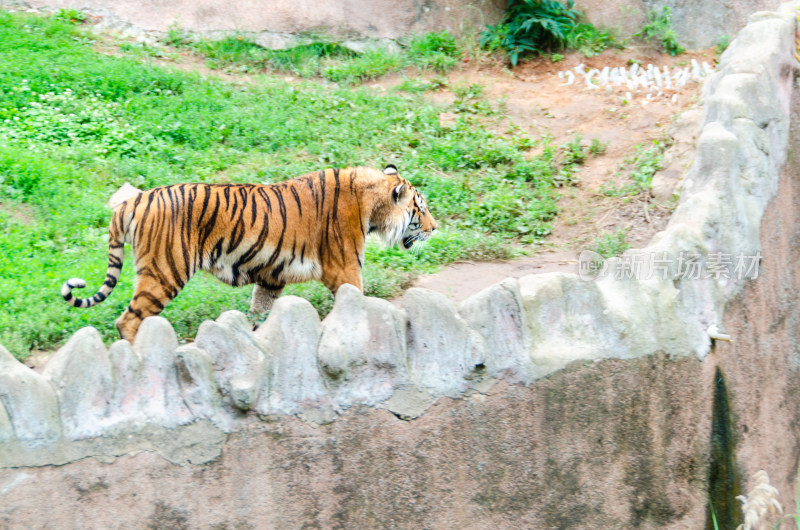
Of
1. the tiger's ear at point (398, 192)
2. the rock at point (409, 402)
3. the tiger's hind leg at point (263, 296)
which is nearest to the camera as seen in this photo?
the rock at point (409, 402)

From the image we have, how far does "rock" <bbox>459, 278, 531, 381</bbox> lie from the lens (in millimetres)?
3455

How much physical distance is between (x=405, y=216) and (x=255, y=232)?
1064 mm

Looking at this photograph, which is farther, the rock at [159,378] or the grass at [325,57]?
the grass at [325,57]

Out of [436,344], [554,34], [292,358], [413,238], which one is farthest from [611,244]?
[554,34]

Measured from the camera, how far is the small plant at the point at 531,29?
10.3m

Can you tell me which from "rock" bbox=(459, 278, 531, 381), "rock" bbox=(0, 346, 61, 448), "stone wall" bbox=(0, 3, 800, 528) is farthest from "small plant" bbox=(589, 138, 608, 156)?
"rock" bbox=(0, 346, 61, 448)

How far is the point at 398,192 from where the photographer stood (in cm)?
552

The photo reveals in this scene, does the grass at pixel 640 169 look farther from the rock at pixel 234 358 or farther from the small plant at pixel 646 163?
the rock at pixel 234 358

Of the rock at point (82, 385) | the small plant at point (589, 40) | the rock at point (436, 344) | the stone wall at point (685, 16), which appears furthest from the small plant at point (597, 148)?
the rock at point (82, 385)

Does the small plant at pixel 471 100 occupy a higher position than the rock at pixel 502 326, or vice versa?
the small plant at pixel 471 100

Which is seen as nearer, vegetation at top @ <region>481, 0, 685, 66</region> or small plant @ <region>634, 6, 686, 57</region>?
vegetation at top @ <region>481, 0, 685, 66</region>

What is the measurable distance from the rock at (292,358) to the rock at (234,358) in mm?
57

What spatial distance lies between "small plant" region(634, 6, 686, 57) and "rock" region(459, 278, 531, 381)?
801cm

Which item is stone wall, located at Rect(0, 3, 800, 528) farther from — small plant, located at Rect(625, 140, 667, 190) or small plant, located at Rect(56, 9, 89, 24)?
small plant, located at Rect(56, 9, 89, 24)
